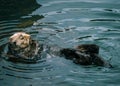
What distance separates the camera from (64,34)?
8.55m

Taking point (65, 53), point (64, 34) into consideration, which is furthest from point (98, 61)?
point (64, 34)

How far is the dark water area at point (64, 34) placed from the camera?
21.4ft

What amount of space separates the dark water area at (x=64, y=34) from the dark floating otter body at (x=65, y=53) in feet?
0.36

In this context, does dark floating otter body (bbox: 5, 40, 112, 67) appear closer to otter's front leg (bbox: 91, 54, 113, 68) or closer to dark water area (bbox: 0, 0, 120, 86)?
otter's front leg (bbox: 91, 54, 113, 68)

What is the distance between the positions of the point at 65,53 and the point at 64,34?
5.71 feet

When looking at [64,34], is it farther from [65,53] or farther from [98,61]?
[98,61]

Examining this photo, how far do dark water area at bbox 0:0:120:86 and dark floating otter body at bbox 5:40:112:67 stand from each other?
109 millimetres

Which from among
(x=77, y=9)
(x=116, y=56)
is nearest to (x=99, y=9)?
(x=77, y=9)

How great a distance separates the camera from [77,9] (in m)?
10.3

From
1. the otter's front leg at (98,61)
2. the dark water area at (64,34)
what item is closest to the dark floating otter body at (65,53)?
the otter's front leg at (98,61)

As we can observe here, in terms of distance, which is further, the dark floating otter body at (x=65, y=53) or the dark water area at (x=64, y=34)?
the dark floating otter body at (x=65, y=53)

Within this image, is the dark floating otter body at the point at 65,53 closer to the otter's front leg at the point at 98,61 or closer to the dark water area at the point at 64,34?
the otter's front leg at the point at 98,61

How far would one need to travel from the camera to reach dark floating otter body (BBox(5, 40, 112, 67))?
6.64 meters

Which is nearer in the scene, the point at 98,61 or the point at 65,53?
the point at 98,61
